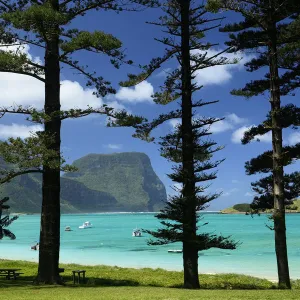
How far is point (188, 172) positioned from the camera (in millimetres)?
15289

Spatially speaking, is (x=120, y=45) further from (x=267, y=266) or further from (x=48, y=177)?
(x=267, y=266)

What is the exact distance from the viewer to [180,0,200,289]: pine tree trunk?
1524 centimetres

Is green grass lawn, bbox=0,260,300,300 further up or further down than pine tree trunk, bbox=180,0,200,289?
further down

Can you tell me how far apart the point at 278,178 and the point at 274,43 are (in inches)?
180

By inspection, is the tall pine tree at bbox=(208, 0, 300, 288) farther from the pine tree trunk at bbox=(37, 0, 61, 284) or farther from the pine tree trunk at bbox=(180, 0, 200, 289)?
the pine tree trunk at bbox=(37, 0, 61, 284)

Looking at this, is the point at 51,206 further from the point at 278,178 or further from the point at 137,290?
the point at 278,178

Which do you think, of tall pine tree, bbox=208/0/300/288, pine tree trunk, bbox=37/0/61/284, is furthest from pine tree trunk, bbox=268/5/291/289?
pine tree trunk, bbox=37/0/61/284

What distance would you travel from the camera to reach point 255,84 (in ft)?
57.2

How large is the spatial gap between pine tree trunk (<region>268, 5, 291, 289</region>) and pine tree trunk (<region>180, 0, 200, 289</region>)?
274cm

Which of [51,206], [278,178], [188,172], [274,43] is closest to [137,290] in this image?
[188,172]

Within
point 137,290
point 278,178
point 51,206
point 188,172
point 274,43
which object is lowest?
point 137,290

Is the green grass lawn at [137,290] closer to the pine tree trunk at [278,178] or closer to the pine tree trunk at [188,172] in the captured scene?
the pine tree trunk at [188,172]

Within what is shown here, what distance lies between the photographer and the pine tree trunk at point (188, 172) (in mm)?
15242

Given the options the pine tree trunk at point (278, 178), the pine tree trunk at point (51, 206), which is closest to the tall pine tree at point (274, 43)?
the pine tree trunk at point (278, 178)
